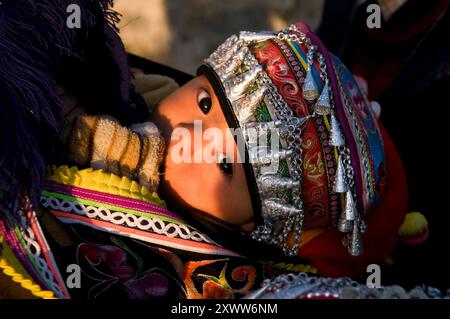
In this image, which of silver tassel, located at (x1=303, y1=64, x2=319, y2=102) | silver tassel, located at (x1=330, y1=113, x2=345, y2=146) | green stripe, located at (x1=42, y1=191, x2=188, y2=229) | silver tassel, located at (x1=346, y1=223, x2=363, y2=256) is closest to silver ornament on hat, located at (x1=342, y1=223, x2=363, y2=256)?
silver tassel, located at (x1=346, y1=223, x2=363, y2=256)

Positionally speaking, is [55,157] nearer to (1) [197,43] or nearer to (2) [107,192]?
(2) [107,192]

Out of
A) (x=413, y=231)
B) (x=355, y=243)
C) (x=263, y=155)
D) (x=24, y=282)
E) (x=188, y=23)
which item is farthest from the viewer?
(x=188, y=23)

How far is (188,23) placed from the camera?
2232mm

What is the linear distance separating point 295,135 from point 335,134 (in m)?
0.09

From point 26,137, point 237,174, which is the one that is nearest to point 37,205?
point 26,137

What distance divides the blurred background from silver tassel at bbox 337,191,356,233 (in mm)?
1245

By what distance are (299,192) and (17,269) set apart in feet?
2.03

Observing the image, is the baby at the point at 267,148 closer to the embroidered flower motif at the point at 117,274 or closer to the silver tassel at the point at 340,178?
the silver tassel at the point at 340,178

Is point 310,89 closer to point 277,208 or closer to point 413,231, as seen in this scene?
point 277,208

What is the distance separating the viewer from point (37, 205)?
0.85 meters

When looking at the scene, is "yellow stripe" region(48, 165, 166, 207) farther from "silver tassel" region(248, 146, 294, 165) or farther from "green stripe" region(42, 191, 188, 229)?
"silver tassel" region(248, 146, 294, 165)

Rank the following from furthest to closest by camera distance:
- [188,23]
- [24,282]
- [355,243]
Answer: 1. [188,23]
2. [355,243]
3. [24,282]

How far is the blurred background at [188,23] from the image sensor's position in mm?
2150

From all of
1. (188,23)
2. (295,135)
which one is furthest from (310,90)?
(188,23)
